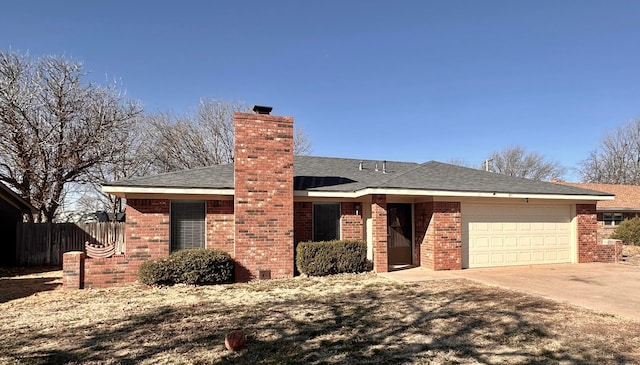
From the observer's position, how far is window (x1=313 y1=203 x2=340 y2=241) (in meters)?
11.5

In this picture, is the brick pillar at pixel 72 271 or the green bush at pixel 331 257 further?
the green bush at pixel 331 257

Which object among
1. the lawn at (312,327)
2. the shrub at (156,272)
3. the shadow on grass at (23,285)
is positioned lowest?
the shadow on grass at (23,285)

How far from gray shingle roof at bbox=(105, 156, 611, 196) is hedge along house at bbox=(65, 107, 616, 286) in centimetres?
4

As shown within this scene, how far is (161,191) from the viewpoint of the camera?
9.57 m

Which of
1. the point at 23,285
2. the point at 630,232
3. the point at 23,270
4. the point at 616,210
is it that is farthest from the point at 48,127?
the point at 616,210

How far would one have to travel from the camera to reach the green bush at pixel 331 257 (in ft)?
33.6

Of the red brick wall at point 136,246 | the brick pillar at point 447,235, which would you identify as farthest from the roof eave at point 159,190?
the brick pillar at point 447,235

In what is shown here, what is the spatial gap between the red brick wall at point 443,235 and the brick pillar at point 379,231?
1545 mm

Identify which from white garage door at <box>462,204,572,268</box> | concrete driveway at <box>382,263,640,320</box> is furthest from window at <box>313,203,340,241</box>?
white garage door at <box>462,204,572,268</box>

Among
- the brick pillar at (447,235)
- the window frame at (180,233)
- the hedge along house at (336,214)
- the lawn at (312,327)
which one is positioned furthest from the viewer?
the brick pillar at (447,235)

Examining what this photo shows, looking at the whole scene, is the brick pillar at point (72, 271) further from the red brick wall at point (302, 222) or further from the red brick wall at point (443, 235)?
the red brick wall at point (443, 235)

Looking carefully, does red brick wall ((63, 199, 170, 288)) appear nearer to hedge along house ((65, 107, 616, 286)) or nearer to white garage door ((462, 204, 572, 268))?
hedge along house ((65, 107, 616, 286))

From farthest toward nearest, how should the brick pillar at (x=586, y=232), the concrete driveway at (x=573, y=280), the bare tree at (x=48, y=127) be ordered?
the bare tree at (x=48, y=127), the brick pillar at (x=586, y=232), the concrete driveway at (x=573, y=280)

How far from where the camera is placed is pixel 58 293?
8578 millimetres
